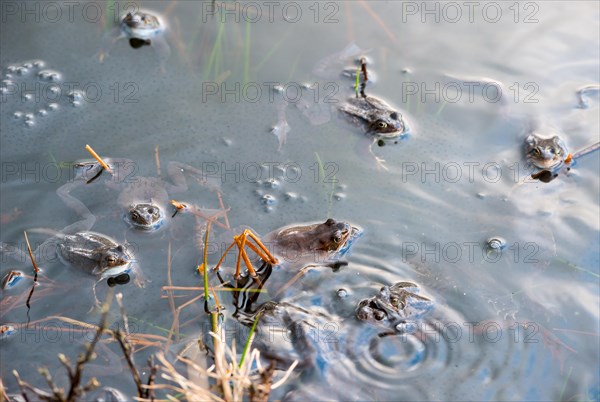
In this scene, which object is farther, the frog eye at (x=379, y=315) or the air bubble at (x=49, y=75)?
the air bubble at (x=49, y=75)

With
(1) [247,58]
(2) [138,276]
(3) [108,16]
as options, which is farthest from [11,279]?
(3) [108,16]

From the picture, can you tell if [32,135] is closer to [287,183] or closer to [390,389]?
[287,183]

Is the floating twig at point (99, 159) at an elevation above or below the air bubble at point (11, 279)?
above

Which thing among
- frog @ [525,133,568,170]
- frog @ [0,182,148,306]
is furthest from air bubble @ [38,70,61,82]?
frog @ [525,133,568,170]

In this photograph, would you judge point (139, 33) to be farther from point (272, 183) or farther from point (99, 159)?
point (272, 183)

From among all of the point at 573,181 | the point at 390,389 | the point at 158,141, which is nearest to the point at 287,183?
the point at 158,141

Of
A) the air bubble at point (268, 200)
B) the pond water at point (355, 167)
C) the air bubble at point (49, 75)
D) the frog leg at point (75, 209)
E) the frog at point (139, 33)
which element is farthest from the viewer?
the frog at point (139, 33)

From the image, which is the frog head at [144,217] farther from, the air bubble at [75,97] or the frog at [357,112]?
the air bubble at [75,97]

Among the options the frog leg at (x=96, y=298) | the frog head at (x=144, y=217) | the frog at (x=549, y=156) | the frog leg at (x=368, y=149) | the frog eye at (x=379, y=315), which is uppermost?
the frog at (x=549, y=156)

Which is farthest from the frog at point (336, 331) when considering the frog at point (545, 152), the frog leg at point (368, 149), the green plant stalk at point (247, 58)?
the green plant stalk at point (247, 58)
